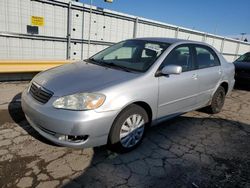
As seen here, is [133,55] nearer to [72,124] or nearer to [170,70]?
[170,70]

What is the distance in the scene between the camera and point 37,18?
21.2 feet

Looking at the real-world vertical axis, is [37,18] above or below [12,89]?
above

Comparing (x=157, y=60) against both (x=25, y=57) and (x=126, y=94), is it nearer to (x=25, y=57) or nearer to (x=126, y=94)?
(x=126, y=94)

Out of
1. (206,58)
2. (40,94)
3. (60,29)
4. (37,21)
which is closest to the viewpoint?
(40,94)

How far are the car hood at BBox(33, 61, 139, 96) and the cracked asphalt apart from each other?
34.6 inches

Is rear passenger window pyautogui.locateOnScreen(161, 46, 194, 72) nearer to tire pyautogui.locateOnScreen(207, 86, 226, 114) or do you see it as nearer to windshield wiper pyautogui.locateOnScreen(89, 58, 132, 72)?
windshield wiper pyautogui.locateOnScreen(89, 58, 132, 72)

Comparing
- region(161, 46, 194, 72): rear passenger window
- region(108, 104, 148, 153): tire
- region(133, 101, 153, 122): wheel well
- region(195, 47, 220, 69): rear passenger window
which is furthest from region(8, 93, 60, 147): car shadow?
region(195, 47, 220, 69): rear passenger window

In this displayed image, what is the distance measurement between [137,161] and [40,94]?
1.54 meters

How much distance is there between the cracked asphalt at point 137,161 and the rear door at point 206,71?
711 millimetres

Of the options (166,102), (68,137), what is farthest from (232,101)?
(68,137)

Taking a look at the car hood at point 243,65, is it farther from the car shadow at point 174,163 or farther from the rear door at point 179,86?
the rear door at point 179,86

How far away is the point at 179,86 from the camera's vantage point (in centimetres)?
381

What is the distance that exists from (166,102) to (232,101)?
3975 millimetres

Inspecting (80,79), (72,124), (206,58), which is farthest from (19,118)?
(206,58)
